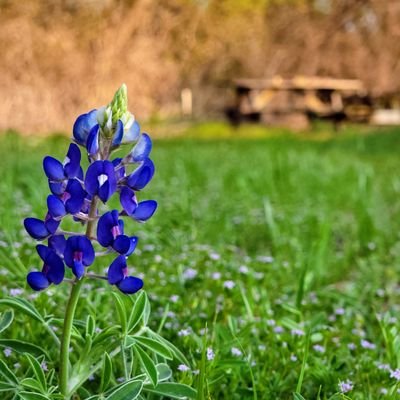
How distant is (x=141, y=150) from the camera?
4.17 feet

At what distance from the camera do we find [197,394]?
125 centimetres

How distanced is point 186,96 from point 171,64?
6070 mm

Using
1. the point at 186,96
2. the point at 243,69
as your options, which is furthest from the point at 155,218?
the point at 243,69

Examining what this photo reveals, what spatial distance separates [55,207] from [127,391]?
1.16 ft

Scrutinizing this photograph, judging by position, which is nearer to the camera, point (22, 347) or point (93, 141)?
point (93, 141)

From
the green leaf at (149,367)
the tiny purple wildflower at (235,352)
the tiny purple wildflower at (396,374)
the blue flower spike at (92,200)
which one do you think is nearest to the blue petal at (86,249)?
the blue flower spike at (92,200)

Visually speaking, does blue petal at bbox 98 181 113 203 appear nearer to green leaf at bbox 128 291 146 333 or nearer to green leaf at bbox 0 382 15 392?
green leaf at bbox 128 291 146 333

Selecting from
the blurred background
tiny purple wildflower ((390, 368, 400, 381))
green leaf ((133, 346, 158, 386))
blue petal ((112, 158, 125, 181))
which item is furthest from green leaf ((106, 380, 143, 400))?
the blurred background

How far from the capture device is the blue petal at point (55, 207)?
116 cm

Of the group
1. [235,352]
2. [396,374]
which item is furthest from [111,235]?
[396,374]

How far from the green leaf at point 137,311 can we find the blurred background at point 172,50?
12166 mm

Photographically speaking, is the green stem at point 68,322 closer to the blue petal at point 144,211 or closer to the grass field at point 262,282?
the blue petal at point 144,211

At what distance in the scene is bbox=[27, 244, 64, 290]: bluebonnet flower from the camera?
46.9 inches

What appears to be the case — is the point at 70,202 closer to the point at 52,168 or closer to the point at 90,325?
the point at 52,168
